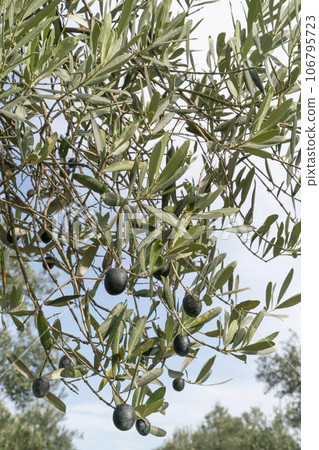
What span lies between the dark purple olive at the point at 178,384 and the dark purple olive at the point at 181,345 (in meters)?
0.30

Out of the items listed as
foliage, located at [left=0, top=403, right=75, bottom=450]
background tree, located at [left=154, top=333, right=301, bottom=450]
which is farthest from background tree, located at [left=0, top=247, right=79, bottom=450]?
background tree, located at [left=154, top=333, right=301, bottom=450]

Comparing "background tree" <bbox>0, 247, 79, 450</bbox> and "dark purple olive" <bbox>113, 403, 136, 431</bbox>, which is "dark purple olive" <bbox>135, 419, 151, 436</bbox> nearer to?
"dark purple olive" <bbox>113, 403, 136, 431</bbox>

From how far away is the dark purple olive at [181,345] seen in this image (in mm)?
1336

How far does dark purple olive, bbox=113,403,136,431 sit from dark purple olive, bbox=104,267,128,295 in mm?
240

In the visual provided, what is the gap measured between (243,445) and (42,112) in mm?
19398

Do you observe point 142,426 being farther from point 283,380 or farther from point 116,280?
point 283,380

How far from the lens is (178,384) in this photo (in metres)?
1.62

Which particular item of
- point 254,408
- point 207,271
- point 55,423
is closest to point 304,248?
point 207,271

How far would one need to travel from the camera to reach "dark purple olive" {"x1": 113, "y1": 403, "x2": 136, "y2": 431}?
1.14 metres

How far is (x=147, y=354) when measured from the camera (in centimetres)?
152

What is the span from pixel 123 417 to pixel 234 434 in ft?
72.3

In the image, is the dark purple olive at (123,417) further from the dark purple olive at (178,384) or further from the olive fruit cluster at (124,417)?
the dark purple olive at (178,384)

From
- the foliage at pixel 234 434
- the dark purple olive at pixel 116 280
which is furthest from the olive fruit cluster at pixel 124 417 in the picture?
the foliage at pixel 234 434

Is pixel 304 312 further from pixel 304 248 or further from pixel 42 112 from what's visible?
pixel 42 112
